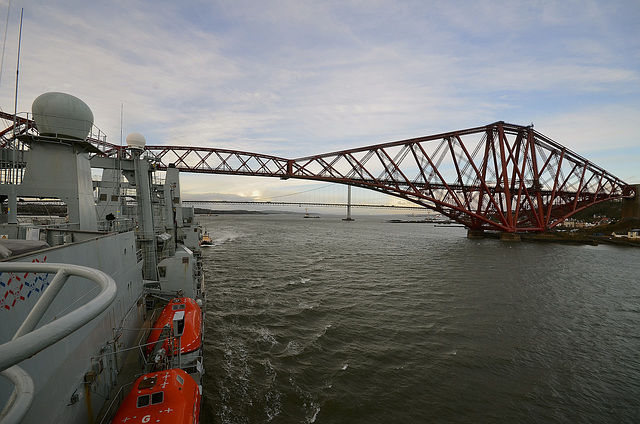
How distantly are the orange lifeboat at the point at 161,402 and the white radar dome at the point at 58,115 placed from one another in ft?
32.7

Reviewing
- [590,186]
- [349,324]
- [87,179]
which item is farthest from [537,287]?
[590,186]

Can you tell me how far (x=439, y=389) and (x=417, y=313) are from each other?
6.35 metres

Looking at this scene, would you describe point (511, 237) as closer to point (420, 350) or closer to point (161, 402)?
point (420, 350)

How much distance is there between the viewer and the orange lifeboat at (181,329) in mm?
8641

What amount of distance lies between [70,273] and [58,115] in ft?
40.5

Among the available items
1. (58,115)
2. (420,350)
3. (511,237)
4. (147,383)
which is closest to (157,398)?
(147,383)

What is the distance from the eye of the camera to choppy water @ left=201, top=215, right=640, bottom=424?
830 centimetres

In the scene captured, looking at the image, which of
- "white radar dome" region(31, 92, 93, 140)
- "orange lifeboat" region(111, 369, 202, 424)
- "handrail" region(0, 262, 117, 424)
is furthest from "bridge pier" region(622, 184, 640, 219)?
"white radar dome" region(31, 92, 93, 140)

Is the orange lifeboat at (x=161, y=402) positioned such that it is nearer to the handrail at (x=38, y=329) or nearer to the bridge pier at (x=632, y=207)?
the handrail at (x=38, y=329)

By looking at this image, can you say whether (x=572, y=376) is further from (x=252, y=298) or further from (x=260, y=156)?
(x=260, y=156)

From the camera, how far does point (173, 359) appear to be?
26.3 feet

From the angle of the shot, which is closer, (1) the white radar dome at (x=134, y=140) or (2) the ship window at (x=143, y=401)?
(2) the ship window at (x=143, y=401)

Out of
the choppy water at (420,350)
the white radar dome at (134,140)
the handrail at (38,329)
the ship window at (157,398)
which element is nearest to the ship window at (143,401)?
the ship window at (157,398)

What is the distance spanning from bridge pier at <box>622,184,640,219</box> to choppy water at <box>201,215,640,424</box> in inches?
2380
